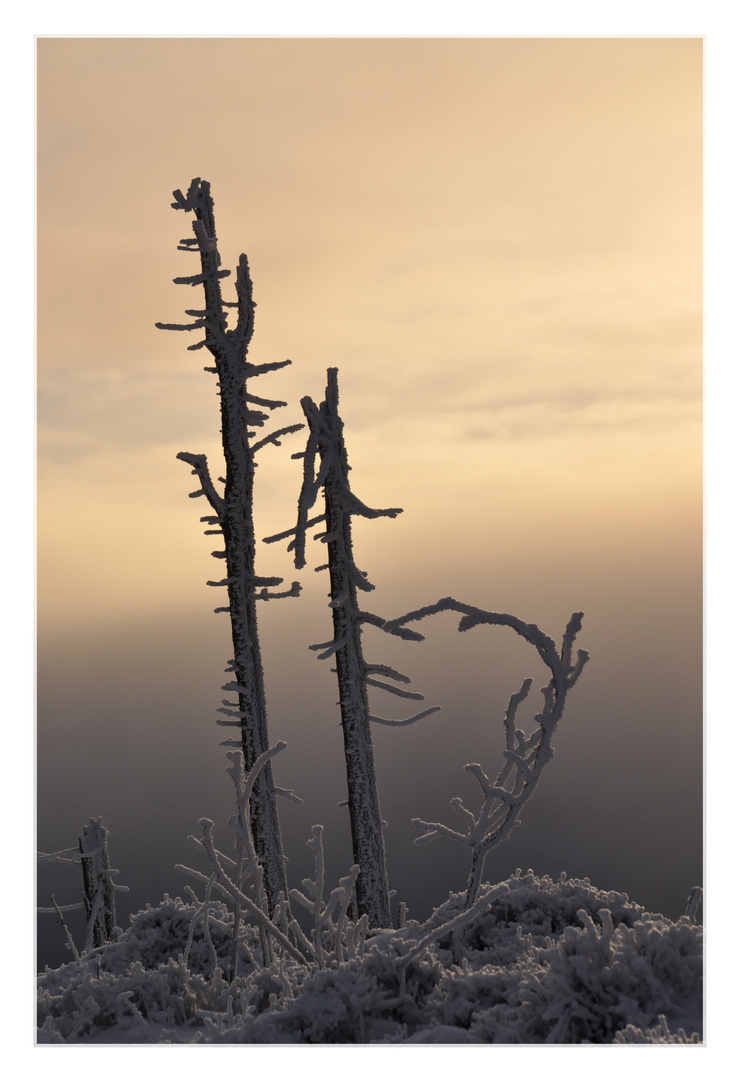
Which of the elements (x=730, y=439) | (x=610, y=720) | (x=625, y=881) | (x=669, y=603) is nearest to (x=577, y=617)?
(x=730, y=439)

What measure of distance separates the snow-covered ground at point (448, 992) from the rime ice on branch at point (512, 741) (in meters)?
0.38

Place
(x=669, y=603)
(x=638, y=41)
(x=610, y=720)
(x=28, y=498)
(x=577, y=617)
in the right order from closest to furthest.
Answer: (x=577, y=617)
(x=28, y=498)
(x=638, y=41)
(x=669, y=603)
(x=610, y=720)

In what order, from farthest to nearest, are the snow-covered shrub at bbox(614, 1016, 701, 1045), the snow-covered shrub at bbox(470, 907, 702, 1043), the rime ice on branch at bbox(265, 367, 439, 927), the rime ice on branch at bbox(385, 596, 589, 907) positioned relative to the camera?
the rime ice on branch at bbox(265, 367, 439, 927) < the rime ice on branch at bbox(385, 596, 589, 907) < the snow-covered shrub at bbox(470, 907, 702, 1043) < the snow-covered shrub at bbox(614, 1016, 701, 1045)

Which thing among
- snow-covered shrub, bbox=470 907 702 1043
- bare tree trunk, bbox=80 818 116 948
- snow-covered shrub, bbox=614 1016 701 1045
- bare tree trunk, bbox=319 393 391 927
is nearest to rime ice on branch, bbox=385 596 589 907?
snow-covered shrub, bbox=470 907 702 1043

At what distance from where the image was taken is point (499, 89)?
6.76 metres

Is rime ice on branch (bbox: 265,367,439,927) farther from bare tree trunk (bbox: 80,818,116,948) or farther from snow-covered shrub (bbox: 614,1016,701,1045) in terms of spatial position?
snow-covered shrub (bbox: 614,1016,701,1045)

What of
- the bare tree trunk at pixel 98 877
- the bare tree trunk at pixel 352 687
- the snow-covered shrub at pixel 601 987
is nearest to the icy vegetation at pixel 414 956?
the snow-covered shrub at pixel 601 987

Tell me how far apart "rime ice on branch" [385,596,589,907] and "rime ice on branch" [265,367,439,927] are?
382 cm

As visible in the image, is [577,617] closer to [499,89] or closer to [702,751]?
[702,751]

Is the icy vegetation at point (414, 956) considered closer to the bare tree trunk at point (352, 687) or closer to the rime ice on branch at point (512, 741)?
the rime ice on branch at point (512, 741)

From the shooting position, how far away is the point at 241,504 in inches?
359

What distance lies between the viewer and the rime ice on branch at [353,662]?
855 centimetres

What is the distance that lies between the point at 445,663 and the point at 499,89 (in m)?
6.47

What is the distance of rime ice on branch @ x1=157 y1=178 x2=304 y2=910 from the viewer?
888 cm
